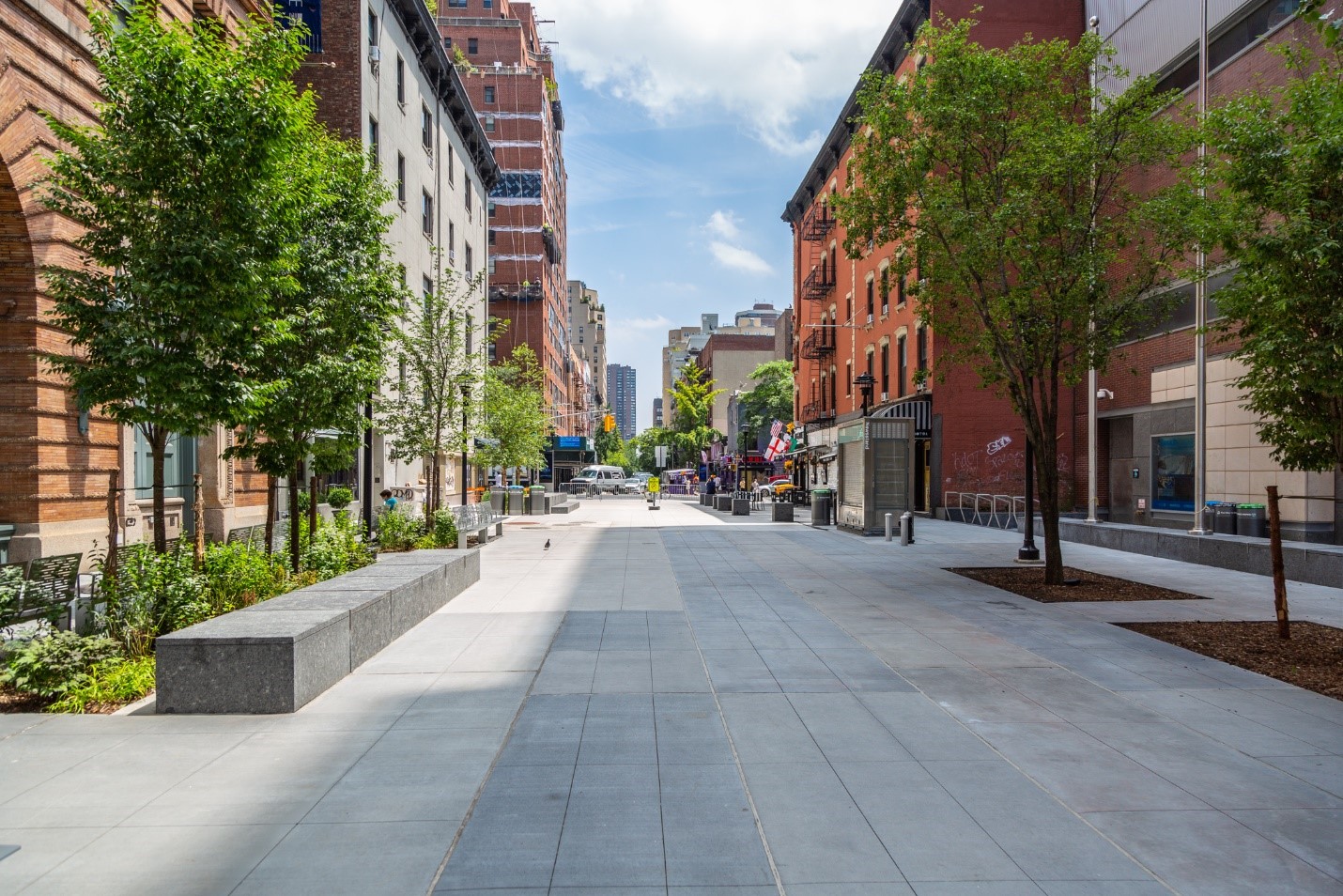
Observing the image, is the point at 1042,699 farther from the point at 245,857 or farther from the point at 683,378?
the point at 683,378

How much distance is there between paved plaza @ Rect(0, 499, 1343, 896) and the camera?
13.5 feet

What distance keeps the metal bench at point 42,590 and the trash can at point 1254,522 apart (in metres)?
21.7

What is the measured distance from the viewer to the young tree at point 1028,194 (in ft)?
43.6

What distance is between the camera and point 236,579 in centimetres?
946

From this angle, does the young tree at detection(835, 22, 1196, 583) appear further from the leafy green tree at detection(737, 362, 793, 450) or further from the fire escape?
A: the leafy green tree at detection(737, 362, 793, 450)

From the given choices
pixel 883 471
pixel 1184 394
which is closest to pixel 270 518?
pixel 883 471

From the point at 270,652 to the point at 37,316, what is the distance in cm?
985

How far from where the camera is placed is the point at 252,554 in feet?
35.1

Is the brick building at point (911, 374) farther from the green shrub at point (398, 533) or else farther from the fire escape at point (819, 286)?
the green shrub at point (398, 533)

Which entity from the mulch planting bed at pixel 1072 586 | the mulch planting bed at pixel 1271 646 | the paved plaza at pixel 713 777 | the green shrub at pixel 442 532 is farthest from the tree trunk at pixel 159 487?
the mulch planting bed at pixel 1072 586

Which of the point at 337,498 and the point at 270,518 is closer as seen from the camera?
the point at 270,518

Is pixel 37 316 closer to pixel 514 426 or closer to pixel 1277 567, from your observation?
pixel 1277 567

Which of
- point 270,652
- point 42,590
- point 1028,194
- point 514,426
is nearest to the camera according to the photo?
point 270,652

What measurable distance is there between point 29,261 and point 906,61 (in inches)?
1265
